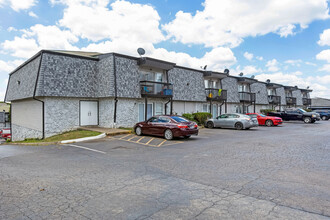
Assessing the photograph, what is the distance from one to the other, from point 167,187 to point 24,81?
754 inches

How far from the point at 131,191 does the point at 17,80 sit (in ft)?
71.9

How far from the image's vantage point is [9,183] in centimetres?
546

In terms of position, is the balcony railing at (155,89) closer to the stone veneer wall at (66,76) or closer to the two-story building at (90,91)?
the two-story building at (90,91)

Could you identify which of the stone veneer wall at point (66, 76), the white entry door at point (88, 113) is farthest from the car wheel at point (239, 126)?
the stone veneer wall at point (66, 76)

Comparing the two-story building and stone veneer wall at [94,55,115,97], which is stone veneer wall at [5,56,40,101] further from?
stone veneer wall at [94,55,115,97]

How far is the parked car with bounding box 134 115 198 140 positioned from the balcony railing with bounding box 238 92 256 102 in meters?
19.7

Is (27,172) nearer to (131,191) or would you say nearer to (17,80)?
(131,191)

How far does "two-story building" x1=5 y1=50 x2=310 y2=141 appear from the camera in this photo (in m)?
16.2

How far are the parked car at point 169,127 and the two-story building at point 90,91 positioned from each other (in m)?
4.15

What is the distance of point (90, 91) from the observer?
17.9 meters

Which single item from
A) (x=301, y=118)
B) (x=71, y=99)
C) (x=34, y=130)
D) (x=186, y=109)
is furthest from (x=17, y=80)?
(x=301, y=118)

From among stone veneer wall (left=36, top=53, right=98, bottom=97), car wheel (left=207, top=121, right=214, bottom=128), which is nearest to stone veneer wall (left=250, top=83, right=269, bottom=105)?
→ car wheel (left=207, top=121, right=214, bottom=128)

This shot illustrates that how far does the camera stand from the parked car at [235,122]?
755 inches

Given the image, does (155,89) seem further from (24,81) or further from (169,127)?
(24,81)
